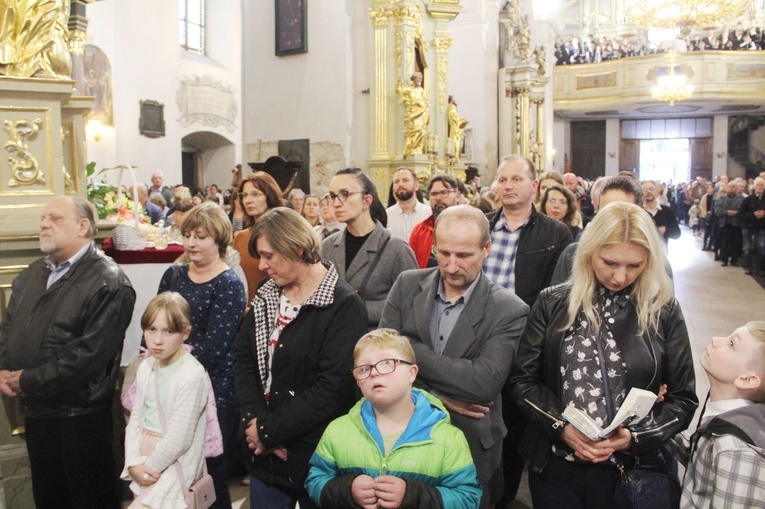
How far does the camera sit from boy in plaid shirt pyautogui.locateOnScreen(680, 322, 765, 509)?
6.79 feet

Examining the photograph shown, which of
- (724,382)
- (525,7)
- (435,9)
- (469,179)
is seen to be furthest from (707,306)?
(525,7)

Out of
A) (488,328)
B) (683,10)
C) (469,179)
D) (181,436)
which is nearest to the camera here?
(488,328)

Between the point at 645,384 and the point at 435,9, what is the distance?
9.53 m

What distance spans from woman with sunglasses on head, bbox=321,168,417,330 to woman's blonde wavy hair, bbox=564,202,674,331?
1.21m

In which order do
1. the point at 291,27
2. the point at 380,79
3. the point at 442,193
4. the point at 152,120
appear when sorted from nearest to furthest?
the point at 442,193 → the point at 380,79 → the point at 291,27 → the point at 152,120

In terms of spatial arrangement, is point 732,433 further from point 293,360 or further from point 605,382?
point 293,360

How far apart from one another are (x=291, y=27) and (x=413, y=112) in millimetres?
1983

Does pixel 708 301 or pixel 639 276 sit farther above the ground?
pixel 639 276

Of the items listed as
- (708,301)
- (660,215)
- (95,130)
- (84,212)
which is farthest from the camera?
(95,130)

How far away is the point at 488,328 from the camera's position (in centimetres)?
267

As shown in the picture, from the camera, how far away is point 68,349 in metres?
3.17

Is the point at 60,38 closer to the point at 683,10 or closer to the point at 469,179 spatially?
the point at 469,179

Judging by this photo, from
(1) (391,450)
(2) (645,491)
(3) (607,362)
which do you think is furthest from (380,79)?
(2) (645,491)

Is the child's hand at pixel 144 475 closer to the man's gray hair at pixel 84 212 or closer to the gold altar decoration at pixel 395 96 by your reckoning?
the man's gray hair at pixel 84 212
